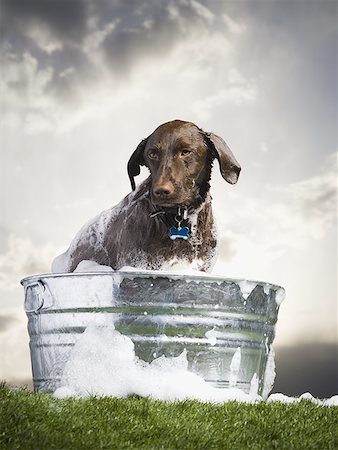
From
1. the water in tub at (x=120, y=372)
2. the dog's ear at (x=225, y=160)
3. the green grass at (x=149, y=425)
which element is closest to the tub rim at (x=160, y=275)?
the water in tub at (x=120, y=372)

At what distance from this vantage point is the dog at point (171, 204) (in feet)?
19.1

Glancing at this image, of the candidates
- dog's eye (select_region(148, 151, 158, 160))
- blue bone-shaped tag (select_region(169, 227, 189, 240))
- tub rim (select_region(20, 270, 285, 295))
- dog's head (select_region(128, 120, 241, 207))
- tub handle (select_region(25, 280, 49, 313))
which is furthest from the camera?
blue bone-shaped tag (select_region(169, 227, 189, 240))

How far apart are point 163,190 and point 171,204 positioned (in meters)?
Answer: 0.18

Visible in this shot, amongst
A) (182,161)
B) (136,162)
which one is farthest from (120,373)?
(136,162)

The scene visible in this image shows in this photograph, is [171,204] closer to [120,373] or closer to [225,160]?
[225,160]

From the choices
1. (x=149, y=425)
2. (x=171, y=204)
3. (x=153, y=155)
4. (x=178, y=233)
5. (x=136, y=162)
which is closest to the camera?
(x=149, y=425)

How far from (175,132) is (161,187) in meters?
0.49

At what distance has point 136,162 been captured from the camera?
20.7 ft

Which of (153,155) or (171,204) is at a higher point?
(153,155)

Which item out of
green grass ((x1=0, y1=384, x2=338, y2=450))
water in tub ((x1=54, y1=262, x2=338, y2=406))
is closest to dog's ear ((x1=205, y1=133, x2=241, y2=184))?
water in tub ((x1=54, y1=262, x2=338, y2=406))

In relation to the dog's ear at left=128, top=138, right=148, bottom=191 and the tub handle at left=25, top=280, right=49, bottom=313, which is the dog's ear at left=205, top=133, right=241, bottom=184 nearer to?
the dog's ear at left=128, top=138, right=148, bottom=191

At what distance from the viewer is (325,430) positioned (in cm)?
494

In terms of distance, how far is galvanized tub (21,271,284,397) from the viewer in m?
5.29

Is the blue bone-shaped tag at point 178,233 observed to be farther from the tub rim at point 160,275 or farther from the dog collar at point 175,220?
the tub rim at point 160,275
